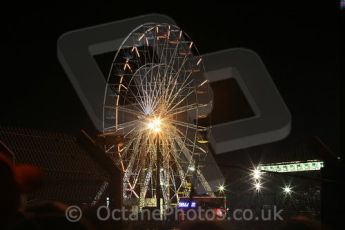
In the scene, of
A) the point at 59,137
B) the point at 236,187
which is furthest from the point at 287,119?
the point at 236,187

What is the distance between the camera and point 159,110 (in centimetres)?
2306

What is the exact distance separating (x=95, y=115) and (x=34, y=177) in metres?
22.0

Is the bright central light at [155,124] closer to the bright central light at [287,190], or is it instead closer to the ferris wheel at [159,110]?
the ferris wheel at [159,110]

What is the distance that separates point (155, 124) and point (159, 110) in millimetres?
651

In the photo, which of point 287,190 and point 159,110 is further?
point 287,190

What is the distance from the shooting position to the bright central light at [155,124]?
22766 millimetres

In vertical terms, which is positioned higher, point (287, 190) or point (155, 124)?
point (287, 190)

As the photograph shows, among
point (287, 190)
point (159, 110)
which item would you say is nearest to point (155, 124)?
point (159, 110)

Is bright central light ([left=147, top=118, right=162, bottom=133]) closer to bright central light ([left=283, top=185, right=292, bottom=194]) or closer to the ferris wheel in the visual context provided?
the ferris wheel

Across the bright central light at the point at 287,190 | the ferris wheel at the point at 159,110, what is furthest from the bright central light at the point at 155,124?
the bright central light at the point at 287,190

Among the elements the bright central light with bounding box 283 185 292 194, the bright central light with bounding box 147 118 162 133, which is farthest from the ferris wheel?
the bright central light with bounding box 283 185 292 194

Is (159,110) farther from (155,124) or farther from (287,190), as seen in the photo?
(287,190)

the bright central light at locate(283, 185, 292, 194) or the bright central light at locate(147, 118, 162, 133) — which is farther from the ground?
the bright central light at locate(283, 185, 292, 194)

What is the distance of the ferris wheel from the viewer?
75.6 feet
